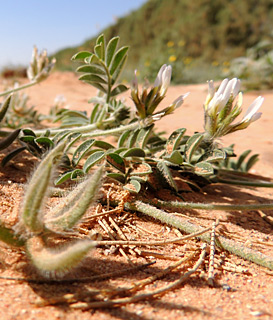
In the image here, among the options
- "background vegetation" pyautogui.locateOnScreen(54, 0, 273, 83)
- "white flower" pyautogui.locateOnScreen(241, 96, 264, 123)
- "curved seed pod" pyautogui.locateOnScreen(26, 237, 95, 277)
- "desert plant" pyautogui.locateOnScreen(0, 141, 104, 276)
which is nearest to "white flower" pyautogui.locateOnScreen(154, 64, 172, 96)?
"white flower" pyautogui.locateOnScreen(241, 96, 264, 123)

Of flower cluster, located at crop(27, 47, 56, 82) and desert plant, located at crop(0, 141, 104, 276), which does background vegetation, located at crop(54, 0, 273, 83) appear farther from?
desert plant, located at crop(0, 141, 104, 276)

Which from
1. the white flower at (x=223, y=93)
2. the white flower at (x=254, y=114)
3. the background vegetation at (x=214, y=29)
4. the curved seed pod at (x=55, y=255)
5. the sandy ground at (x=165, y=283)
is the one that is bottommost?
the sandy ground at (x=165, y=283)

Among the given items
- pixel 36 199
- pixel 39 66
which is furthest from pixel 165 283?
pixel 39 66

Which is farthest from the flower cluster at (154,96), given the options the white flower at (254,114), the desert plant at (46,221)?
the desert plant at (46,221)

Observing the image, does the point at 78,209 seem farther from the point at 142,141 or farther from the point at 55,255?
the point at 142,141

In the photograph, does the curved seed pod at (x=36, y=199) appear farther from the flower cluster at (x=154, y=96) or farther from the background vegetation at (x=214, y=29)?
the background vegetation at (x=214, y=29)

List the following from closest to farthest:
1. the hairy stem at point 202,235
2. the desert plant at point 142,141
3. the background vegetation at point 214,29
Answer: the hairy stem at point 202,235 < the desert plant at point 142,141 < the background vegetation at point 214,29

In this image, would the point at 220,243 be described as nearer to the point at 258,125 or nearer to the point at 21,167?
the point at 21,167
